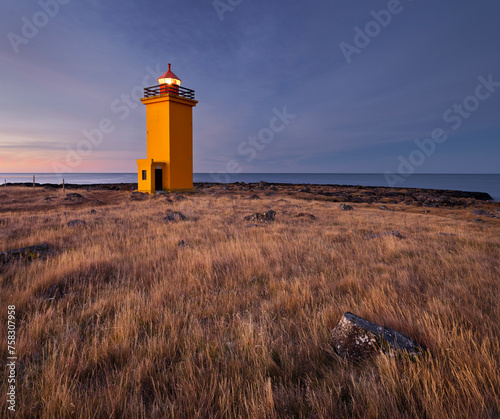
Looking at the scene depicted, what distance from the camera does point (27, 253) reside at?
5.04 metres

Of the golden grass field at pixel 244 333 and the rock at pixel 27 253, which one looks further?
the rock at pixel 27 253

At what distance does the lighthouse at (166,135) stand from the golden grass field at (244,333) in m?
19.0

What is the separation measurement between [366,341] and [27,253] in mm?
6426

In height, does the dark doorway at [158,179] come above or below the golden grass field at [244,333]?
above

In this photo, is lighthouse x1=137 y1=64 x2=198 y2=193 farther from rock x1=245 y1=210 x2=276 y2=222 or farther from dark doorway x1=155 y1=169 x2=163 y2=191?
rock x1=245 y1=210 x2=276 y2=222

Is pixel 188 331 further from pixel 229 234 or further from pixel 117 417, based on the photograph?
pixel 229 234

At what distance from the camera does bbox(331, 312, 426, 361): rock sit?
206 centimetres

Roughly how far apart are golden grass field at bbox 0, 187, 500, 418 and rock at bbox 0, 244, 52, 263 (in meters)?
0.51

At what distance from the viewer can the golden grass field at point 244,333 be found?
1.60 metres

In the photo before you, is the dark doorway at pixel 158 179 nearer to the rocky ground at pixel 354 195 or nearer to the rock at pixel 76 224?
the rocky ground at pixel 354 195

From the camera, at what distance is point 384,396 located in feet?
5.26

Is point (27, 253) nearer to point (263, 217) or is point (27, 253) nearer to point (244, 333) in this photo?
point (244, 333)

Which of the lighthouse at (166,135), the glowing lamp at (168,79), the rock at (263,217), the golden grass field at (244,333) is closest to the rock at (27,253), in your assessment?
the golden grass field at (244,333)

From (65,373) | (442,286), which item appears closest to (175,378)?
(65,373)
